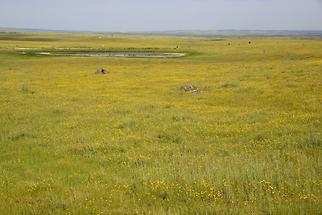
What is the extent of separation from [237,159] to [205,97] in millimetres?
14924

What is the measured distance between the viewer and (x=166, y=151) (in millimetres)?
14711

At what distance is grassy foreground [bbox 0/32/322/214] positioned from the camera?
9578 millimetres

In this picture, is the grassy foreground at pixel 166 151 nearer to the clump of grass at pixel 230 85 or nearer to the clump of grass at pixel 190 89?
the clump of grass at pixel 190 89

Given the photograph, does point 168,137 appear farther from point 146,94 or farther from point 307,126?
point 146,94

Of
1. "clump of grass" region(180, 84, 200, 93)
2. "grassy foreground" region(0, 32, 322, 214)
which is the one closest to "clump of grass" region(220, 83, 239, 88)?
"grassy foreground" region(0, 32, 322, 214)

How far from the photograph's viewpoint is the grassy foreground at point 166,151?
31.4 ft

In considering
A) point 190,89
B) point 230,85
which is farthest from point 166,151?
point 230,85

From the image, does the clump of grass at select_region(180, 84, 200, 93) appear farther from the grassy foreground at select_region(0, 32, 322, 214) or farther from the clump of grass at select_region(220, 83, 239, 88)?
the clump of grass at select_region(220, 83, 239, 88)

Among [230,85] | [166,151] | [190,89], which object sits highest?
[230,85]

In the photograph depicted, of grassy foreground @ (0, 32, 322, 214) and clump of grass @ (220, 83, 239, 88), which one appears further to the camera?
clump of grass @ (220, 83, 239, 88)

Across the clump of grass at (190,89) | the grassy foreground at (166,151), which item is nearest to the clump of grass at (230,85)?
the grassy foreground at (166,151)

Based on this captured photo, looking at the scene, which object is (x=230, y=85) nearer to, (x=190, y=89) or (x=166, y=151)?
(x=190, y=89)

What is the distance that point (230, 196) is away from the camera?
31.5 ft

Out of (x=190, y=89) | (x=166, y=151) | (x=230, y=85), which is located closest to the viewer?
(x=166, y=151)
